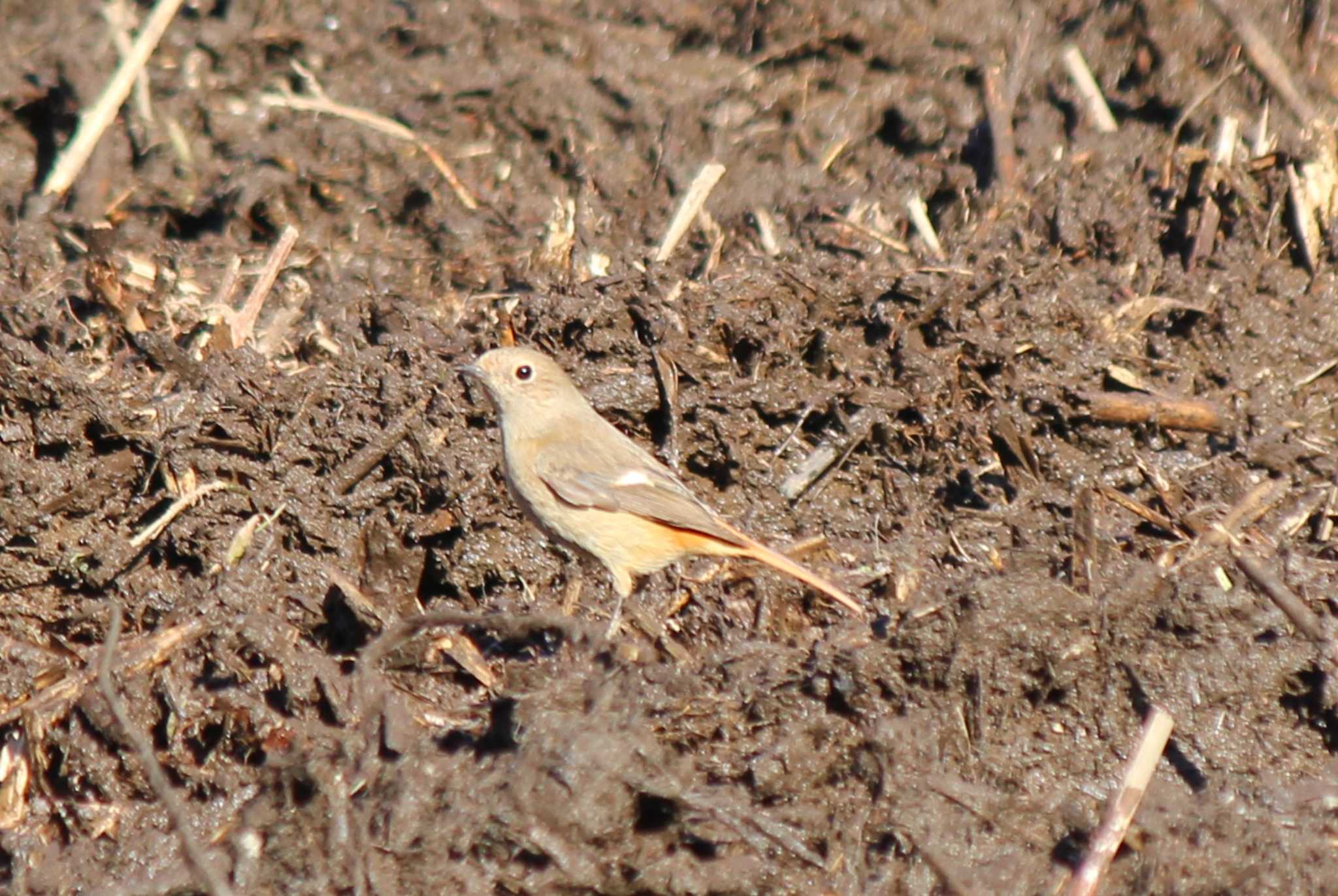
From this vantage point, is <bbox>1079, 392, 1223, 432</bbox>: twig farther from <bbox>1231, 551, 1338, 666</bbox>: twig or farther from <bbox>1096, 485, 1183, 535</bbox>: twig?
<bbox>1231, 551, 1338, 666</bbox>: twig

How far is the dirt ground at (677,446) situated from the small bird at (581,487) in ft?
0.57

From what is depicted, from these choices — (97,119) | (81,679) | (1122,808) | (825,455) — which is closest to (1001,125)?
(825,455)

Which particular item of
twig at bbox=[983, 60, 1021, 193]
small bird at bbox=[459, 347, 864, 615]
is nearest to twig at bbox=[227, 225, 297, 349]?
small bird at bbox=[459, 347, 864, 615]

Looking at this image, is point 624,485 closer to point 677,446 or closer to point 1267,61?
point 677,446

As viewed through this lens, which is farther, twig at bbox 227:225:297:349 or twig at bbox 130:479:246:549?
twig at bbox 227:225:297:349

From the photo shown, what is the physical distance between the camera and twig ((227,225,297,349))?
6.52 meters

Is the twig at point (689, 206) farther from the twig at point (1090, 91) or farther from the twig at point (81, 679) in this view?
the twig at point (81, 679)

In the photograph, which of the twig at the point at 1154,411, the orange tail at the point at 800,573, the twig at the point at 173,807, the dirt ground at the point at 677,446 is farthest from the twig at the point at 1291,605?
the twig at the point at 173,807

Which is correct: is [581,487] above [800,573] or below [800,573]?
below

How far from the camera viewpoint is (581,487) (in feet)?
19.4

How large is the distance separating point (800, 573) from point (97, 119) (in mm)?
4523

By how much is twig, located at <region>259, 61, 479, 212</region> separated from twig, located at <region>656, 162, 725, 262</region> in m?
1.14

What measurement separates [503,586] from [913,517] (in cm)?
163

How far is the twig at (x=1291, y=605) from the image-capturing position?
470cm
